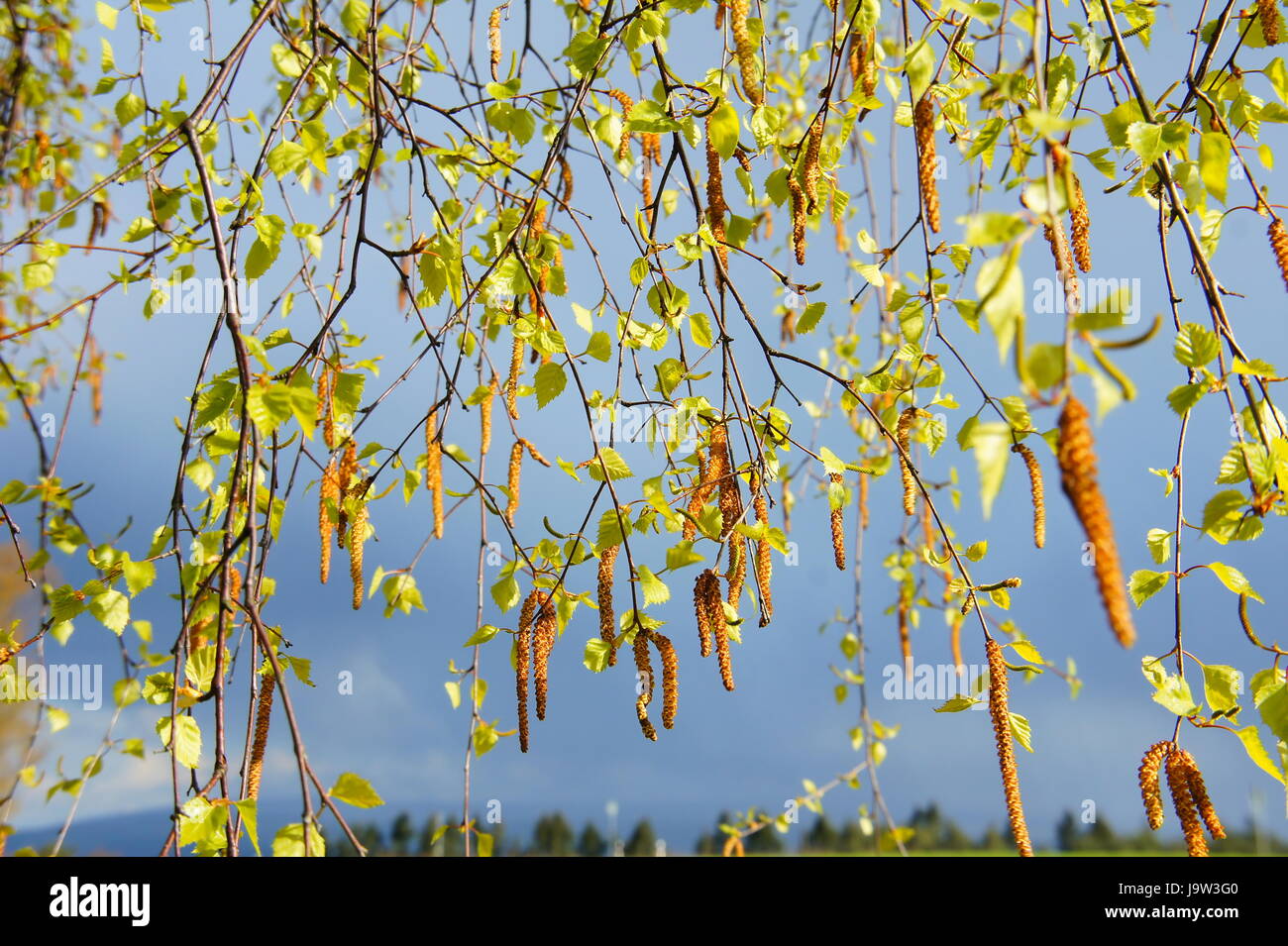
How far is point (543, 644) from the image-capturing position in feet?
3.84

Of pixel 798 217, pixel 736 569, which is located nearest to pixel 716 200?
pixel 798 217

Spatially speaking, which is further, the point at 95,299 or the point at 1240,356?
the point at 95,299

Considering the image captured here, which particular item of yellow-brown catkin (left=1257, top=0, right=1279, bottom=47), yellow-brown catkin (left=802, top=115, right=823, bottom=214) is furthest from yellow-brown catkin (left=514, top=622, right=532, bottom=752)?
yellow-brown catkin (left=1257, top=0, right=1279, bottom=47)

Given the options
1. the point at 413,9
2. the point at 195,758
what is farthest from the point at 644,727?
the point at 413,9

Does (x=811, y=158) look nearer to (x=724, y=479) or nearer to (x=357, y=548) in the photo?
(x=724, y=479)

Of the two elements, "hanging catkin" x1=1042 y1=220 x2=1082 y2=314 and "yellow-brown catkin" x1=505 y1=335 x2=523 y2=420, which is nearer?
"hanging catkin" x1=1042 y1=220 x2=1082 y2=314

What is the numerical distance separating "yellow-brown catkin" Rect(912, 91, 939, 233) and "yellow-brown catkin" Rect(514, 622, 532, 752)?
2.40 feet

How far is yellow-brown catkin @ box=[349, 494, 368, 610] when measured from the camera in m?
1.32

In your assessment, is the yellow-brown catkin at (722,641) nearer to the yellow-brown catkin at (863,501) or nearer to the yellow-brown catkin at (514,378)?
the yellow-brown catkin at (514,378)

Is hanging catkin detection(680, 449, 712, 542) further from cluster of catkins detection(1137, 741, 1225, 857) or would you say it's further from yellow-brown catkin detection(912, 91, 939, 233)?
cluster of catkins detection(1137, 741, 1225, 857)

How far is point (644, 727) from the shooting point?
3.43 ft

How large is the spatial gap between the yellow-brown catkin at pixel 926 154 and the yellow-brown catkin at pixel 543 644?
27.5 inches
